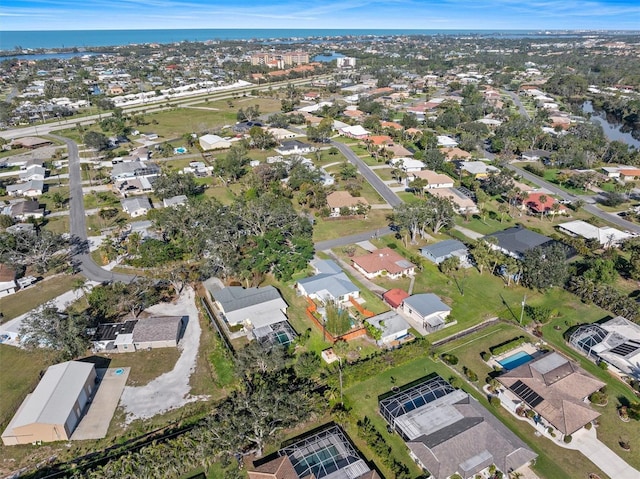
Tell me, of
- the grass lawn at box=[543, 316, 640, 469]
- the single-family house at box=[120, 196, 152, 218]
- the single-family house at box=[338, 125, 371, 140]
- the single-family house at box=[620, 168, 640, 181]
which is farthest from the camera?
the single-family house at box=[338, 125, 371, 140]

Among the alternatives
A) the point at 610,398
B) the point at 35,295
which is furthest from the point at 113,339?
the point at 610,398

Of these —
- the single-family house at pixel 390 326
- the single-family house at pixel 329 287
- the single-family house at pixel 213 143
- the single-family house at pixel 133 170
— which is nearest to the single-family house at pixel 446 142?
the single-family house at pixel 213 143

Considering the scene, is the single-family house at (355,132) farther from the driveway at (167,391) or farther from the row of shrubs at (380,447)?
the row of shrubs at (380,447)

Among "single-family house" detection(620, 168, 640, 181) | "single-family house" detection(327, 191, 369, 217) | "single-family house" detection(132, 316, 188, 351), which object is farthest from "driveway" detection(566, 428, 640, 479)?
"single-family house" detection(620, 168, 640, 181)

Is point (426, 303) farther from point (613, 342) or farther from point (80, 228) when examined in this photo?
point (80, 228)

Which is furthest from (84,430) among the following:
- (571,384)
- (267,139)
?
(267,139)

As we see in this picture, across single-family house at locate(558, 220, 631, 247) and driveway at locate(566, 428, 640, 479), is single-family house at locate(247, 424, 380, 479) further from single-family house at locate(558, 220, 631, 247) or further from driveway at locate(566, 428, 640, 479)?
single-family house at locate(558, 220, 631, 247)

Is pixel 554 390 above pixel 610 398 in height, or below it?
above
